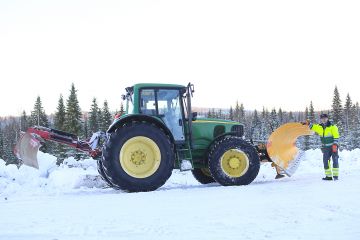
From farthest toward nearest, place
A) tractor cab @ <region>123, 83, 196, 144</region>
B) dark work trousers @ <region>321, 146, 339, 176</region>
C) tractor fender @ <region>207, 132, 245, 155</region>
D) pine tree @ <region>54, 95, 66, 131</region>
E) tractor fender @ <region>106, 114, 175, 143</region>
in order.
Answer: pine tree @ <region>54, 95, 66, 131</region> < dark work trousers @ <region>321, 146, 339, 176</region> < tractor fender @ <region>207, 132, 245, 155</region> < tractor cab @ <region>123, 83, 196, 144</region> < tractor fender @ <region>106, 114, 175, 143</region>

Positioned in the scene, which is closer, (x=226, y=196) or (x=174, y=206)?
(x=174, y=206)

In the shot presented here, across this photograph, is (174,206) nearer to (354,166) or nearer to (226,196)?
(226,196)

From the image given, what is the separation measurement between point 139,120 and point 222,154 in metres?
2.16

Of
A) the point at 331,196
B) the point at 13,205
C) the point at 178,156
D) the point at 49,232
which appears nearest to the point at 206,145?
the point at 178,156

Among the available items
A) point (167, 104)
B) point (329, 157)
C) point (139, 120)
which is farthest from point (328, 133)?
point (139, 120)

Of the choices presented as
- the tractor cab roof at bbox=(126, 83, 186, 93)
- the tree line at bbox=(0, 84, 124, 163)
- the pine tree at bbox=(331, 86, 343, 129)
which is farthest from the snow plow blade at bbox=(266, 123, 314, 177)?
the pine tree at bbox=(331, 86, 343, 129)

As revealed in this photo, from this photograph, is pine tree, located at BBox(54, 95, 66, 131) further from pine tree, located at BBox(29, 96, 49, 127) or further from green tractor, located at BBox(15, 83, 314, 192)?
green tractor, located at BBox(15, 83, 314, 192)

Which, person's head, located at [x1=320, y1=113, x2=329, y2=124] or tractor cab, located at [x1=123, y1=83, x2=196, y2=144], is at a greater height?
tractor cab, located at [x1=123, y1=83, x2=196, y2=144]

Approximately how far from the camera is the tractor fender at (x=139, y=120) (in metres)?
9.45

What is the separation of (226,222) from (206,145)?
5524mm

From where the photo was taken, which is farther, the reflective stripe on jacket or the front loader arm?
the reflective stripe on jacket

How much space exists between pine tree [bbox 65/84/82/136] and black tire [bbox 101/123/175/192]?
4813cm

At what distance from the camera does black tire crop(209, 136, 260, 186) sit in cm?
1026

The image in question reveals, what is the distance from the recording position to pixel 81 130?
57.1 m
